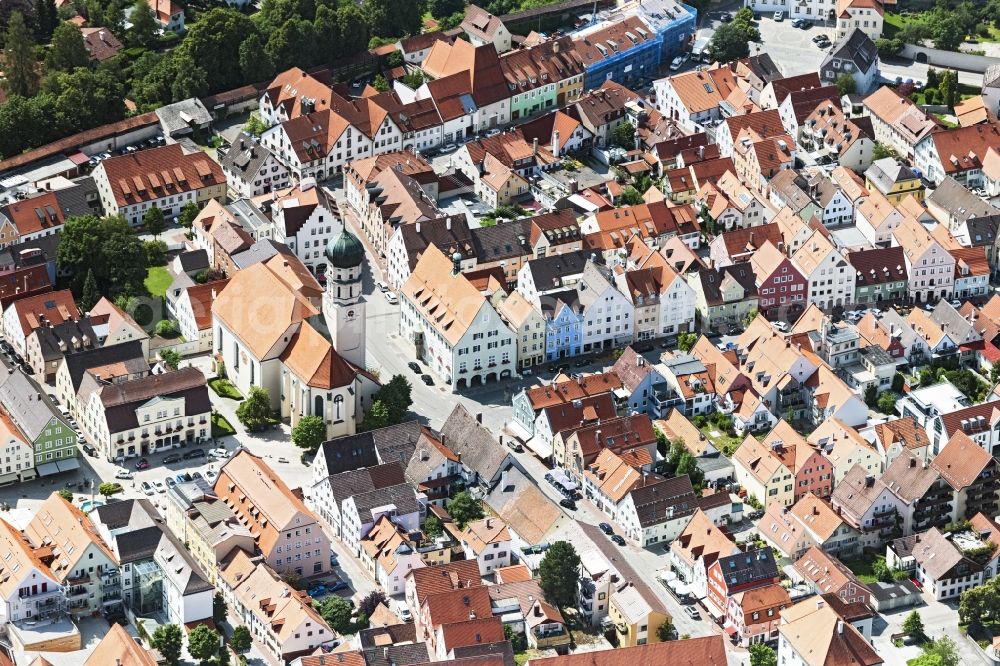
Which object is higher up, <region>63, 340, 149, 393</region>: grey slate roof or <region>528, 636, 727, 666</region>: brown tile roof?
<region>63, 340, 149, 393</region>: grey slate roof

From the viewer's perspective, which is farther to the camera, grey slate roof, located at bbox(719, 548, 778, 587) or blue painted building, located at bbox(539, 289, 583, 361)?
blue painted building, located at bbox(539, 289, 583, 361)

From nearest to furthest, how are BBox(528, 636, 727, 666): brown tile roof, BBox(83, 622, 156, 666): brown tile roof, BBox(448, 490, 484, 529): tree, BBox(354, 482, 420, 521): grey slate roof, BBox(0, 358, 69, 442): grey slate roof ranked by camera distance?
BBox(83, 622, 156, 666): brown tile roof → BBox(528, 636, 727, 666): brown tile roof → BBox(354, 482, 420, 521): grey slate roof → BBox(448, 490, 484, 529): tree → BBox(0, 358, 69, 442): grey slate roof

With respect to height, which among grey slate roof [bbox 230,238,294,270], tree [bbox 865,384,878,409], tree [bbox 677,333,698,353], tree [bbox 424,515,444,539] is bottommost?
tree [bbox 865,384,878,409]

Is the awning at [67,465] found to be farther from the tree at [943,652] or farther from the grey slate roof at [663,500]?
the tree at [943,652]

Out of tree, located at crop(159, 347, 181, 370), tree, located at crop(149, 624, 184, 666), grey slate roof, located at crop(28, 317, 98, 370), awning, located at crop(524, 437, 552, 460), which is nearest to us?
tree, located at crop(149, 624, 184, 666)

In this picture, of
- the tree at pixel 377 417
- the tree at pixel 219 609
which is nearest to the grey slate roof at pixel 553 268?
the tree at pixel 377 417

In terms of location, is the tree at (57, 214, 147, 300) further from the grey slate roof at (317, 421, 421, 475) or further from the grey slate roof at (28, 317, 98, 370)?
the grey slate roof at (317, 421, 421, 475)

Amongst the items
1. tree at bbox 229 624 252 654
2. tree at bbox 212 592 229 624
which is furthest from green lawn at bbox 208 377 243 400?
tree at bbox 229 624 252 654
